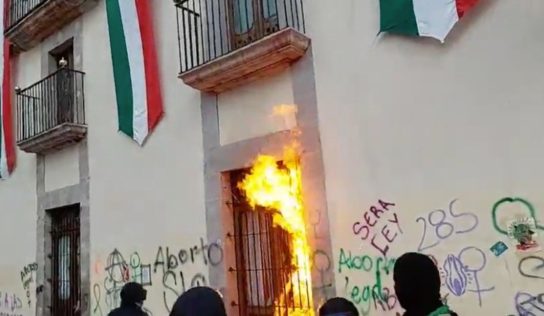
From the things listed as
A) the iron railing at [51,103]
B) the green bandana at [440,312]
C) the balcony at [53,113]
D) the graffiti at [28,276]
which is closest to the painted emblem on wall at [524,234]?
the green bandana at [440,312]

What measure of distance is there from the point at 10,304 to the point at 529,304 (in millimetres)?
9880

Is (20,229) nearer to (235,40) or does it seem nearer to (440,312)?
(235,40)

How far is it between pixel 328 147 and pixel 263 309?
2.15 m

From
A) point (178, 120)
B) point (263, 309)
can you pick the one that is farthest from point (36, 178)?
point (263, 309)

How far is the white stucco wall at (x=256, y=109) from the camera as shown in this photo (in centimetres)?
637

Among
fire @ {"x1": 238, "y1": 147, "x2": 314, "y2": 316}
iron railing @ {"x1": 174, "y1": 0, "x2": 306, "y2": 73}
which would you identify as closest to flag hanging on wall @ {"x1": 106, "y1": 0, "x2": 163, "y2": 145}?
iron railing @ {"x1": 174, "y1": 0, "x2": 306, "y2": 73}

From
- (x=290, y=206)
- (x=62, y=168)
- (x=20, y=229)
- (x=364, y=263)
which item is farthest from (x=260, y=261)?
(x=20, y=229)

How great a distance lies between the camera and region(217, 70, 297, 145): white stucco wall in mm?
6371

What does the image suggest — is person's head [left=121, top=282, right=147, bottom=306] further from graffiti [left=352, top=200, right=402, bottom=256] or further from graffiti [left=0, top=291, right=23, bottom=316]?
graffiti [left=0, top=291, right=23, bottom=316]

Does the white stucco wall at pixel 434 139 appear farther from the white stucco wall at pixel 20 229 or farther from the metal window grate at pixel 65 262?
the white stucco wall at pixel 20 229

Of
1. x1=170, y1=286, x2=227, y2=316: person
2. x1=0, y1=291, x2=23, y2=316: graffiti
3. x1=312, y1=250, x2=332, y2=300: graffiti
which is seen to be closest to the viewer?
x1=170, y1=286, x2=227, y2=316: person

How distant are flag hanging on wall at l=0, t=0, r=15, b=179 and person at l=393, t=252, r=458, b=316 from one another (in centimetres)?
1015

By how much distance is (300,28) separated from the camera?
6309 millimetres

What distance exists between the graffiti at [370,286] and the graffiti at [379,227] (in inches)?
5.6
